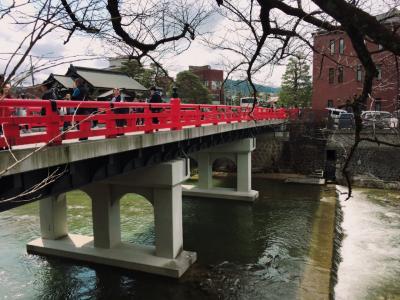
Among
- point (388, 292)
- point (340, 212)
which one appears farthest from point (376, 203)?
point (388, 292)

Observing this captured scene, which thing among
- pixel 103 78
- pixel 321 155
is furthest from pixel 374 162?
pixel 103 78

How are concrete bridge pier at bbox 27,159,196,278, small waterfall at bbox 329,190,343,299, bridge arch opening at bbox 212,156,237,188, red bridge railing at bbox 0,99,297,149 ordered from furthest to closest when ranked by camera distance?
bridge arch opening at bbox 212,156,237,188, concrete bridge pier at bbox 27,159,196,278, small waterfall at bbox 329,190,343,299, red bridge railing at bbox 0,99,297,149

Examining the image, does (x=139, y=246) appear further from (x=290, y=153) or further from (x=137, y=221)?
(x=290, y=153)

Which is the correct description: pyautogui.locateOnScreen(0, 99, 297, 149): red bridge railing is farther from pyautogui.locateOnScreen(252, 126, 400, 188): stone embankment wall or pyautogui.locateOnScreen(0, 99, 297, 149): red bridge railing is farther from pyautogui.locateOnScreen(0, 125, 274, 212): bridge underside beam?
pyautogui.locateOnScreen(252, 126, 400, 188): stone embankment wall

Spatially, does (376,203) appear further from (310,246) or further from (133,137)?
(133,137)

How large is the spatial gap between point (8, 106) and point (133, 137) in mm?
3888

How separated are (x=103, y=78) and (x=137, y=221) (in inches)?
607

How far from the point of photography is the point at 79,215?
62.6 ft

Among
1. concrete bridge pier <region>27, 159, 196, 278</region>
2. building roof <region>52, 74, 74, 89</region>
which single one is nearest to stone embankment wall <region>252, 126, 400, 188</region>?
building roof <region>52, 74, 74, 89</region>

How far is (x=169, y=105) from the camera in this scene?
11.4m

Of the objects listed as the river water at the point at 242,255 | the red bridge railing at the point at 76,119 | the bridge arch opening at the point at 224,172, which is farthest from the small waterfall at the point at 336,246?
the bridge arch opening at the point at 224,172

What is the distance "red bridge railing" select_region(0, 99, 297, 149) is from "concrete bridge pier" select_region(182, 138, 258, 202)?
26.8 ft

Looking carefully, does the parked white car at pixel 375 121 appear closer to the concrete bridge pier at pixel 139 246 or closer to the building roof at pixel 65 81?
the concrete bridge pier at pixel 139 246

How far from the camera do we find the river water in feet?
38.0
